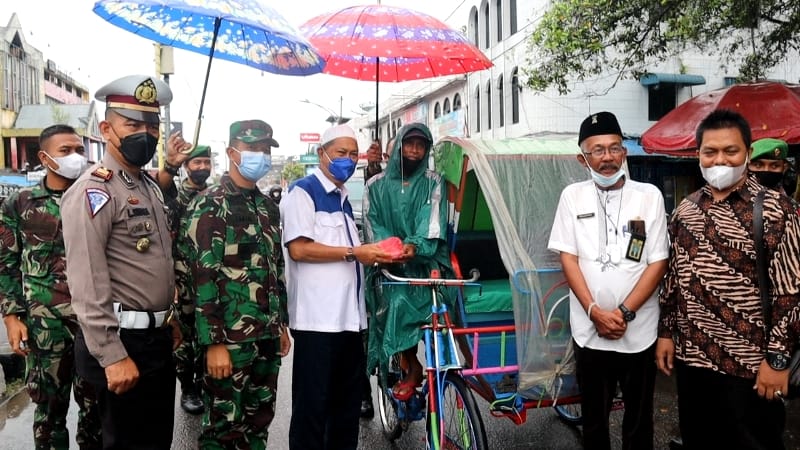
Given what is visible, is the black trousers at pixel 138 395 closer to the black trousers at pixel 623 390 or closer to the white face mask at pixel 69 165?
the white face mask at pixel 69 165

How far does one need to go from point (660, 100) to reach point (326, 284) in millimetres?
16650

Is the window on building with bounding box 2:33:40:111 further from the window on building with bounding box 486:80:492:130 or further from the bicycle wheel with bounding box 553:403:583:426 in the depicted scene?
the bicycle wheel with bounding box 553:403:583:426

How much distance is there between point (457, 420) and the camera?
3248mm

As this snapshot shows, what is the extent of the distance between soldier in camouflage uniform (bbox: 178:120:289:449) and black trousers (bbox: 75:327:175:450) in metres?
0.25

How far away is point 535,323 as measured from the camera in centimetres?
322

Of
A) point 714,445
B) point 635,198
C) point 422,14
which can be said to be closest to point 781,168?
point 635,198

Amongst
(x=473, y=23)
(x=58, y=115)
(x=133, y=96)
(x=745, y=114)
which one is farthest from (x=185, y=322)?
(x=58, y=115)

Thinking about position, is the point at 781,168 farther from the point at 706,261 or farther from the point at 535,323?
the point at 535,323

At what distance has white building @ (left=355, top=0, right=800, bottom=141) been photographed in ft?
56.0

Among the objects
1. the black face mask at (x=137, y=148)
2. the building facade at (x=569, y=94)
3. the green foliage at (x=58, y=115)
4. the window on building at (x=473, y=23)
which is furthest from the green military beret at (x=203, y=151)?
the green foliage at (x=58, y=115)

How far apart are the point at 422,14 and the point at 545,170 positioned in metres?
1.46

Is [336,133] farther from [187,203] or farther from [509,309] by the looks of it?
[187,203]

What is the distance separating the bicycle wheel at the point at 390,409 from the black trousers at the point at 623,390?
1.32 meters

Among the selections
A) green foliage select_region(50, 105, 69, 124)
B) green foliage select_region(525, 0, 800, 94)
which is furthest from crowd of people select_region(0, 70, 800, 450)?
green foliage select_region(50, 105, 69, 124)
